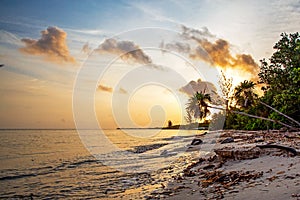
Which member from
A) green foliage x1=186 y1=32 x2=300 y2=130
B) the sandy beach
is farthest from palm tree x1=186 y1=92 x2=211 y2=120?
the sandy beach

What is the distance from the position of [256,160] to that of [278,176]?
358 centimetres

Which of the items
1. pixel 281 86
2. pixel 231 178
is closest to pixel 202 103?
pixel 231 178

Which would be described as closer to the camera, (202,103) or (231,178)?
(231,178)

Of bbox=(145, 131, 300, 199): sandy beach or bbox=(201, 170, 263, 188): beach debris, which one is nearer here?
bbox=(145, 131, 300, 199): sandy beach

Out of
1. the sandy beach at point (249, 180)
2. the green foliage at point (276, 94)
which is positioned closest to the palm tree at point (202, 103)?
the green foliage at point (276, 94)

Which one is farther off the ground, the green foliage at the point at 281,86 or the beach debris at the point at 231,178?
the green foliage at the point at 281,86

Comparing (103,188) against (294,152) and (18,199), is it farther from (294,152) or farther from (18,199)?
(294,152)

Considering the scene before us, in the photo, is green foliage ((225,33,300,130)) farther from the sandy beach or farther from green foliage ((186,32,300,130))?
the sandy beach

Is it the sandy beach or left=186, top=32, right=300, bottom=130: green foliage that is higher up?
left=186, top=32, right=300, bottom=130: green foliage

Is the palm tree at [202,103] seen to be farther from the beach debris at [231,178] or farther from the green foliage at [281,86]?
the beach debris at [231,178]

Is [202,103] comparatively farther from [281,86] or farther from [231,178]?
[281,86]

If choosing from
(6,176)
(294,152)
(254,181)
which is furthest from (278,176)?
(6,176)

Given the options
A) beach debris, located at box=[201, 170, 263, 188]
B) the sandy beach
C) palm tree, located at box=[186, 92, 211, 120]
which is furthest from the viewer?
palm tree, located at box=[186, 92, 211, 120]

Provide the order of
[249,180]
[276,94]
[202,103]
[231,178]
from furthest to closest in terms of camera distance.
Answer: [276,94] → [202,103] → [231,178] → [249,180]
